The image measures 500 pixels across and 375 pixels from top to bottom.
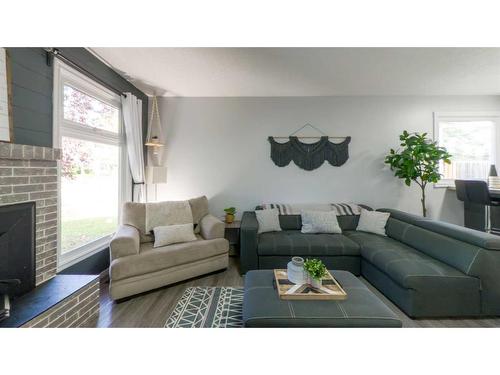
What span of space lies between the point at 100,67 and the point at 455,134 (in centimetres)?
534

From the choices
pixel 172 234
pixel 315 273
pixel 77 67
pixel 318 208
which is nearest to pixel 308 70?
pixel 318 208

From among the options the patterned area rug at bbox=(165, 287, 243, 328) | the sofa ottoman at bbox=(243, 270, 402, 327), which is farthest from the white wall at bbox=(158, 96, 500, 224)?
the sofa ottoman at bbox=(243, 270, 402, 327)

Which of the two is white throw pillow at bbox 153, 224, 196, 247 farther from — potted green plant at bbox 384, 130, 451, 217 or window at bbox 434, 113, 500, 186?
window at bbox 434, 113, 500, 186

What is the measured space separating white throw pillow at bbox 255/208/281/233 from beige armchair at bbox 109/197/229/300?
0.59 metres

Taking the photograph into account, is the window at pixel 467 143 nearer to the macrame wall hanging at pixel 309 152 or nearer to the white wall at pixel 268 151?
the white wall at pixel 268 151

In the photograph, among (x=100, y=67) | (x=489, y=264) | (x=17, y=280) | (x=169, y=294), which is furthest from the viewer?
(x=100, y=67)

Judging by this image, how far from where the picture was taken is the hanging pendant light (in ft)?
11.0

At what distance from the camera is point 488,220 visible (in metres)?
3.27

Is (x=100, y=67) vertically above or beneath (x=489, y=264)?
above

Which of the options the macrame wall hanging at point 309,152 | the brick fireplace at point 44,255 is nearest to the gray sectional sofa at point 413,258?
the macrame wall hanging at point 309,152

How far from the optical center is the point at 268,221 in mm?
3166

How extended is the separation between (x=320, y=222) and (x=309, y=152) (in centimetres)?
122
